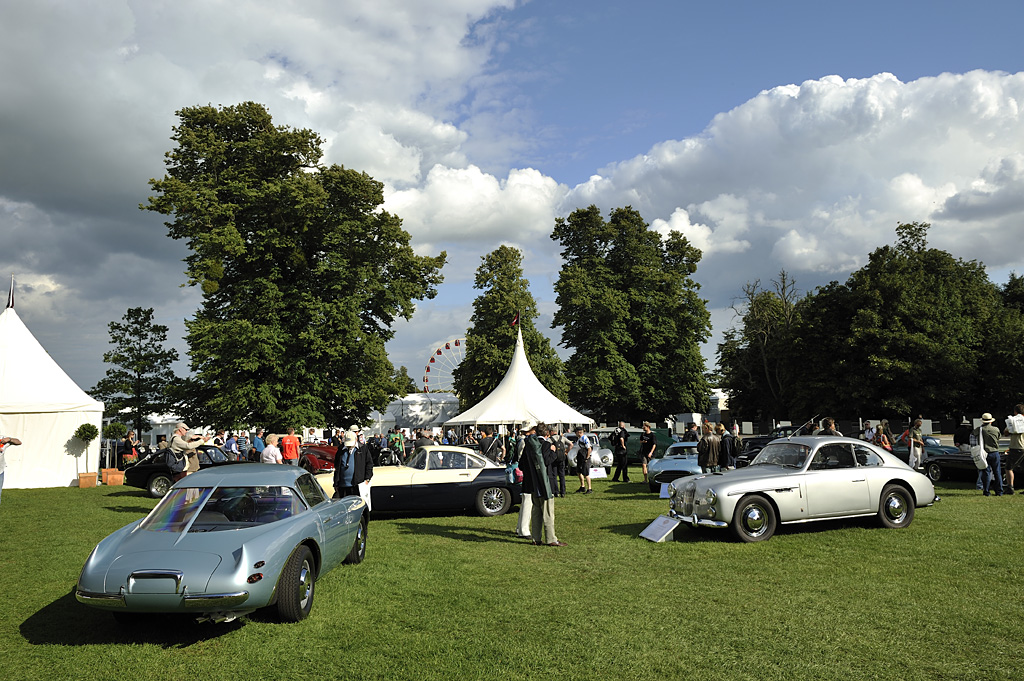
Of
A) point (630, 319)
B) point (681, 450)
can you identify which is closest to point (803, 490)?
point (681, 450)

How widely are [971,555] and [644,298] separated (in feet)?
128

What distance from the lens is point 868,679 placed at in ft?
15.8

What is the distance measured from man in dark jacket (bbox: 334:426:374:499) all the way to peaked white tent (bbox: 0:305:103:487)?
16.0 metres

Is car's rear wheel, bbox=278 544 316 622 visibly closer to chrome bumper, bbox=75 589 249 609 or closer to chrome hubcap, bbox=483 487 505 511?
chrome bumper, bbox=75 589 249 609

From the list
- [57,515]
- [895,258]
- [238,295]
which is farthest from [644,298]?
[57,515]

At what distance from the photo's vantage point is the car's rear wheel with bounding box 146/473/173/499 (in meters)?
18.9

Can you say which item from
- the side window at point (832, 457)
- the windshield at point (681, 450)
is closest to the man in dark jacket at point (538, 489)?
the side window at point (832, 457)

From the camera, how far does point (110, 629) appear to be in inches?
238

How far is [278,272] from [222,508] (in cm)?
2493

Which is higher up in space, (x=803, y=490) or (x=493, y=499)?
(x=803, y=490)

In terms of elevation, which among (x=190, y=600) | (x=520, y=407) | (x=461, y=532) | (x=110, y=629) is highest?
(x=520, y=407)

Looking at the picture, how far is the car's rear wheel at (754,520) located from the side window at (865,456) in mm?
1918

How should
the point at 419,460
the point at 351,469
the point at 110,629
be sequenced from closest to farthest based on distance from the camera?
the point at 110,629
the point at 351,469
the point at 419,460

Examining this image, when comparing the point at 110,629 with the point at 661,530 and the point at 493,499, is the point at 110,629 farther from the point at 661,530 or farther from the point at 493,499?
the point at 493,499
